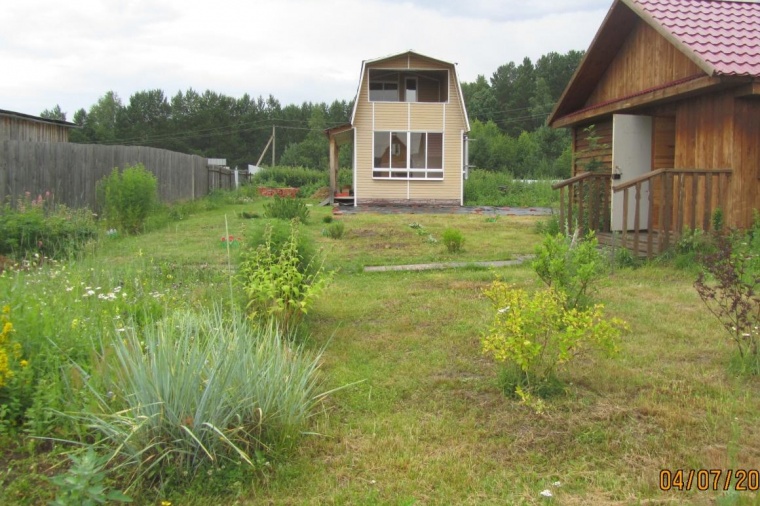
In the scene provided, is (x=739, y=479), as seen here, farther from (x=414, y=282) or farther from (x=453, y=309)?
(x=414, y=282)

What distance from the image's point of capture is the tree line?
69.4 metres

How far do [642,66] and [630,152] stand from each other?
57.3 inches

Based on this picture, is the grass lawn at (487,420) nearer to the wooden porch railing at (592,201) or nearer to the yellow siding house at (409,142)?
the wooden porch railing at (592,201)

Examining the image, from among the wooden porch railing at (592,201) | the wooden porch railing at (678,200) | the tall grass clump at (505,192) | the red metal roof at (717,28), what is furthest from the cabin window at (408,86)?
the wooden porch railing at (678,200)

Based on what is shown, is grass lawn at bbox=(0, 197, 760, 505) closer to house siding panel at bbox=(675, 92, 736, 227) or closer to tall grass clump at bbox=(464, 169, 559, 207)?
house siding panel at bbox=(675, 92, 736, 227)

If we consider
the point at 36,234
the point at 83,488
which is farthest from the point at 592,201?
the point at 83,488

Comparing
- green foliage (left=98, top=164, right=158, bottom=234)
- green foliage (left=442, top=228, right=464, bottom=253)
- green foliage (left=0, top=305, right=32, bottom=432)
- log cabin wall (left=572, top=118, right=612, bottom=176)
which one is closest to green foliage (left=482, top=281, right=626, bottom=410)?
green foliage (left=0, top=305, right=32, bottom=432)

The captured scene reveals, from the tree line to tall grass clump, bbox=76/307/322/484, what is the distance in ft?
185

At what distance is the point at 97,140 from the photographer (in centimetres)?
7131

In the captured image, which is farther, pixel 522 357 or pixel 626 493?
pixel 522 357

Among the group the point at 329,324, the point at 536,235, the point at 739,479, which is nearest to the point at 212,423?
the point at 739,479

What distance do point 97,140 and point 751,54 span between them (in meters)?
71.5

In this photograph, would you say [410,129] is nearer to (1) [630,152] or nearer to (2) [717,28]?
(1) [630,152]

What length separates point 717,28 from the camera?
9570mm
